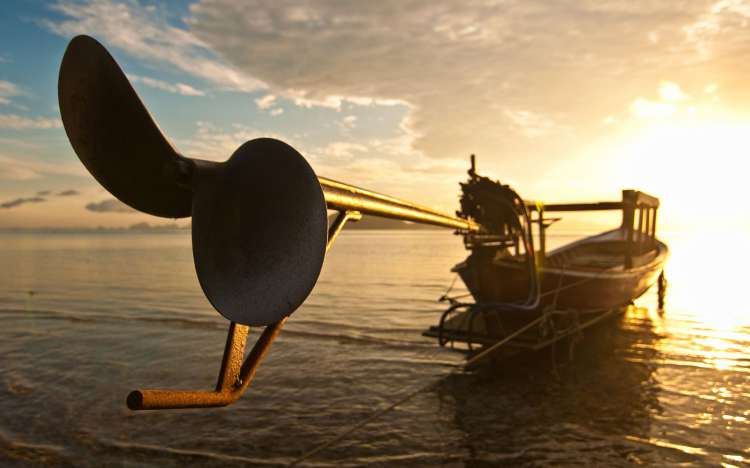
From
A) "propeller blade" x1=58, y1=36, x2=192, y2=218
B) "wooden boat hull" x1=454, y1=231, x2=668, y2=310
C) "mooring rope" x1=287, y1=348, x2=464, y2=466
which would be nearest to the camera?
"propeller blade" x1=58, y1=36, x2=192, y2=218

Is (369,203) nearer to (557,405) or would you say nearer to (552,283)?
(557,405)

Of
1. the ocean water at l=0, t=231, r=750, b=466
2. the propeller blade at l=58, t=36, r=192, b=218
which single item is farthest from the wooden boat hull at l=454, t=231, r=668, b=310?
the propeller blade at l=58, t=36, r=192, b=218

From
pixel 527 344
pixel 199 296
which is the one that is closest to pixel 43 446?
pixel 527 344

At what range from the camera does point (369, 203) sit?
8.44 ft

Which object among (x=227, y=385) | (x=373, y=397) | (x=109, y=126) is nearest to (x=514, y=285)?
(x=373, y=397)

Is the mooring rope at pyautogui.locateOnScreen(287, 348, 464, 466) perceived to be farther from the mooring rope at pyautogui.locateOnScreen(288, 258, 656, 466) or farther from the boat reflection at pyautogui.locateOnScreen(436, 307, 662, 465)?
the boat reflection at pyautogui.locateOnScreen(436, 307, 662, 465)

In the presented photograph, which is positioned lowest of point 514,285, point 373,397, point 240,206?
point 373,397

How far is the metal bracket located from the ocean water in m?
5.98

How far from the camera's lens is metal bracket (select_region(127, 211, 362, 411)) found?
1536mm

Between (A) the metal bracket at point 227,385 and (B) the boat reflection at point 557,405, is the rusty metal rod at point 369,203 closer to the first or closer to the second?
(A) the metal bracket at point 227,385

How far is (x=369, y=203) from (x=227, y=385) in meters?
1.10

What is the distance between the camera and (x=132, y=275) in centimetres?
3828

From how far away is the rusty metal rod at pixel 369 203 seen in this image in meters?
2.19

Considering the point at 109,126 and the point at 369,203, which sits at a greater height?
the point at 109,126
